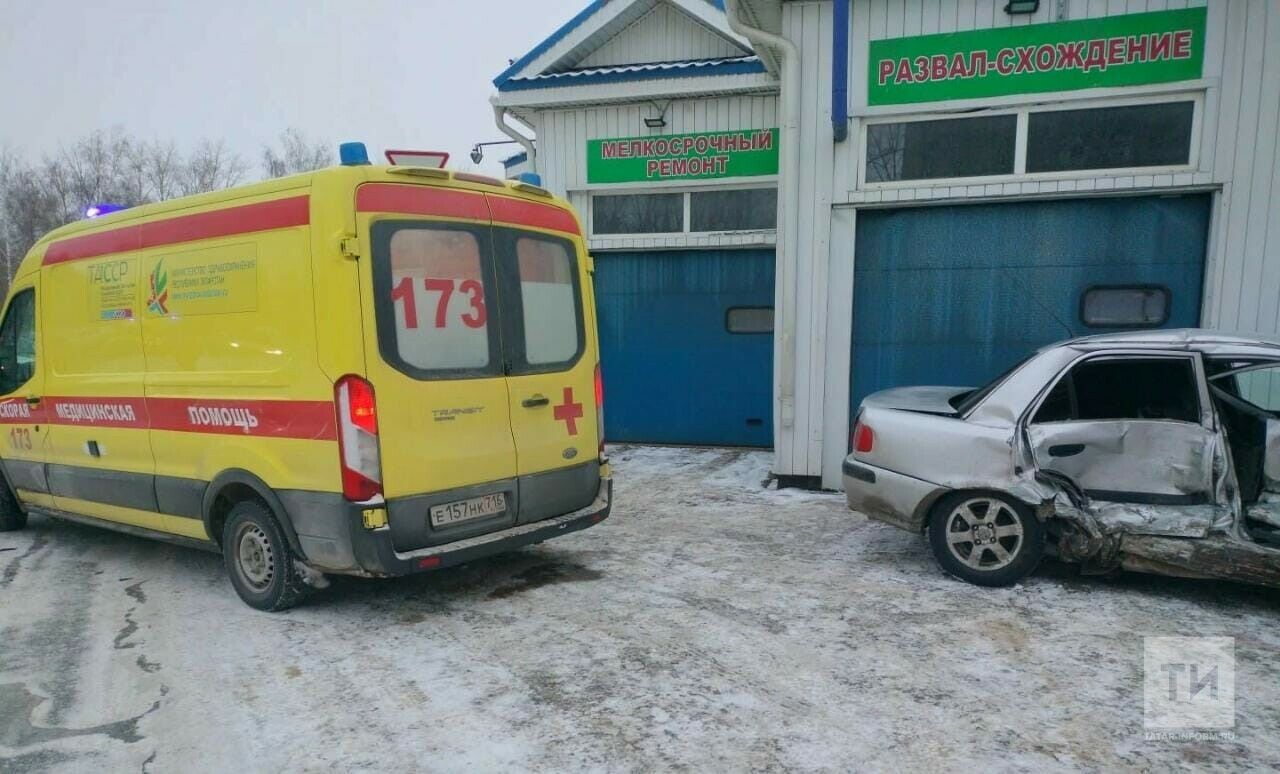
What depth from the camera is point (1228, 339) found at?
415cm

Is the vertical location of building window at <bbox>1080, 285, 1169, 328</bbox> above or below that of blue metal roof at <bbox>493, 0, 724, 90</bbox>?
below

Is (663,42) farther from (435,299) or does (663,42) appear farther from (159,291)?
(159,291)

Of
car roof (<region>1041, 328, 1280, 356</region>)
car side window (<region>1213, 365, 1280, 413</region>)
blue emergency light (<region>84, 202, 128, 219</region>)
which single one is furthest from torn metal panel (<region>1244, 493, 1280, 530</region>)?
blue emergency light (<region>84, 202, 128, 219</region>)

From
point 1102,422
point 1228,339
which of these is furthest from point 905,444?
point 1228,339

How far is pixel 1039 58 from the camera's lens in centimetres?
629

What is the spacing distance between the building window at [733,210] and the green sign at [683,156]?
0.74ft

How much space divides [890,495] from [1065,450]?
101 centimetres

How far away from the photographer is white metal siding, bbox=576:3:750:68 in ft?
29.6

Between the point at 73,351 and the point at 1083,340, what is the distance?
666 cm

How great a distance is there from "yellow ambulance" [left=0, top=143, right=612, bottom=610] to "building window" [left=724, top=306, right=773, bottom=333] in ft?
14.4

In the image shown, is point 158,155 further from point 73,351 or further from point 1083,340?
point 1083,340

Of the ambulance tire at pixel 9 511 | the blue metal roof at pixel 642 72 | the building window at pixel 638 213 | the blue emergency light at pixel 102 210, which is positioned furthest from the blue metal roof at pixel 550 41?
the ambulance tire at pixel 9 511

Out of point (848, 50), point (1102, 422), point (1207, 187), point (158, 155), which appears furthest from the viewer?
point (158, 155)

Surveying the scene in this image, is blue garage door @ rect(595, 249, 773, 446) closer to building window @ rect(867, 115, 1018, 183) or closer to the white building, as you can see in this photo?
the white building
